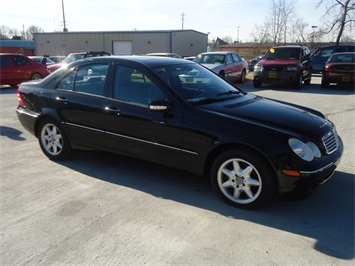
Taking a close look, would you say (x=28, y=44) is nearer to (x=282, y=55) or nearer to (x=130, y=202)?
(x=282, y=55)

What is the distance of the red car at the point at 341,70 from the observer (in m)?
13.5

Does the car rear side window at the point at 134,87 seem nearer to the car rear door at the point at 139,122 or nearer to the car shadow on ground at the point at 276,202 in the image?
the car rear door at the point at 139,122

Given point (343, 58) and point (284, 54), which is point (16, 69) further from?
point (343, 58)

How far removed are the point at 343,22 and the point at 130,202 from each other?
32715mm

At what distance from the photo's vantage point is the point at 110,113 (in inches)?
169

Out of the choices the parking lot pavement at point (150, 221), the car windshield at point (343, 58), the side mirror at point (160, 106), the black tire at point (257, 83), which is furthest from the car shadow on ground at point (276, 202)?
the car windshield at point (343, 58)

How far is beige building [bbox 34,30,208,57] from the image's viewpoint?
43.5 m

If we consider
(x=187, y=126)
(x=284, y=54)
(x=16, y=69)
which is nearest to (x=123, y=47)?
(x=16, y=69)

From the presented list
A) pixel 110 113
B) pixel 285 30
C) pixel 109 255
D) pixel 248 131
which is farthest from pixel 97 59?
pixel 285 30

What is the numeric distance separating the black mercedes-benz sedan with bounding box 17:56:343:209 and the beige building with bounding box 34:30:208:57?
39771mm

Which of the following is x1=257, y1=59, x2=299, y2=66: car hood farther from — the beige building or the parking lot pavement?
the beige building

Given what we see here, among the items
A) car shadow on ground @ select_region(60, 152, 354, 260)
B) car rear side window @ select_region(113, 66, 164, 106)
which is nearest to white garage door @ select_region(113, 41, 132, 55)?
car shadow on ground @ select_region(60, 152, 354, 260)

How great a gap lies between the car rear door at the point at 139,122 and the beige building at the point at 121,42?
40.2 m

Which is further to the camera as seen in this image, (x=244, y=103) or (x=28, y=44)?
(x=28, y=44)
